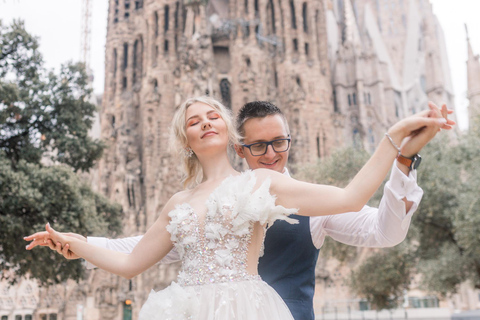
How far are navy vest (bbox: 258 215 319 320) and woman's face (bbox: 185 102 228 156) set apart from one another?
0.53m

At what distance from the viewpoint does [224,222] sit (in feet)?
7.00

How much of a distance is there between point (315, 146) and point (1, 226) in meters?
23.0

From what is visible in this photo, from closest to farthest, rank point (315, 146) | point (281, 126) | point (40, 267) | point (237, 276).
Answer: point (237, 276)
point (281, 126)
point (40, 267)
point (315, 146)

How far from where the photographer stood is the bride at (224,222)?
1.99m

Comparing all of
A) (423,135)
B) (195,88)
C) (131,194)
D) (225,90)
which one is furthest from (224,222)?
(225,90)

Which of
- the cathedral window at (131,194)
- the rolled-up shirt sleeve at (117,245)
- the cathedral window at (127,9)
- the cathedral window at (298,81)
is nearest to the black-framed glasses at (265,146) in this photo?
the rolled-up shirt sleeve at (117,245)

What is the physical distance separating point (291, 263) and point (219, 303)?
0.54 m

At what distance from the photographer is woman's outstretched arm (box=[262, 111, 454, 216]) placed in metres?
1.91

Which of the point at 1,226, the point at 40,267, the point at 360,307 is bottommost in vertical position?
the point at 360,307

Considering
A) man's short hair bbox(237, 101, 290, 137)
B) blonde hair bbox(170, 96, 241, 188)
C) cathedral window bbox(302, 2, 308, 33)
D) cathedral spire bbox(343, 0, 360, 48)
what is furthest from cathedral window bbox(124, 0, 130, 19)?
blonde hair bbox(170, 96, 241, 188)

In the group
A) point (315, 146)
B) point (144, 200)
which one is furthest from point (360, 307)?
point (144, 200)

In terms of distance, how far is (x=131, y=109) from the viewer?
121 feet

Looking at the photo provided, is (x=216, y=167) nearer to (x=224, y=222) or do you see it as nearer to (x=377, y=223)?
(x=224, y=222)

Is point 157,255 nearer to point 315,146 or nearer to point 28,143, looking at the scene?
point 28,143
